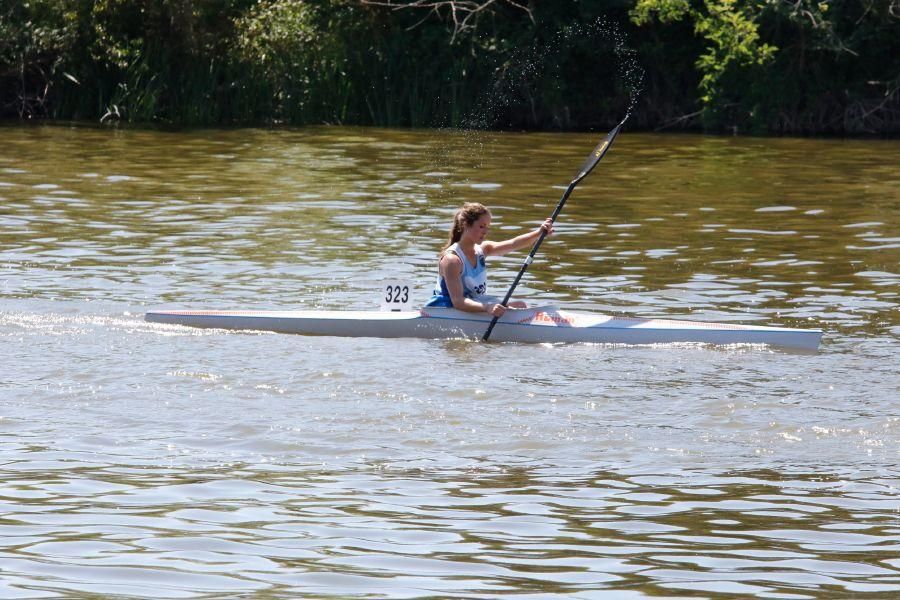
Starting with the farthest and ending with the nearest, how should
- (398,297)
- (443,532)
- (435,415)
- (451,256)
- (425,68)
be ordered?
(425,68)
(398,297)
(451,256)
(435,415)
(443,532)

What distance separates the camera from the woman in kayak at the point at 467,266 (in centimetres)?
1038

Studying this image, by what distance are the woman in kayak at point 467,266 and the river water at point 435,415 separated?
1.49ft

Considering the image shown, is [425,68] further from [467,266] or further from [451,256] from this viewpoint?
[451,256]

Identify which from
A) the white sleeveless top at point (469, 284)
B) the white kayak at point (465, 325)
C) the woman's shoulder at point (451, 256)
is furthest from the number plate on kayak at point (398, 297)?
the woman's shoulder at point (451, 256)

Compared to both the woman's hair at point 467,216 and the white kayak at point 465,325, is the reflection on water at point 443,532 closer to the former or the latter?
the white kayak at point 465,325

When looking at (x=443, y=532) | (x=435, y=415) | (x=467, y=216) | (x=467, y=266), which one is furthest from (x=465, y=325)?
(x=443, y=532)

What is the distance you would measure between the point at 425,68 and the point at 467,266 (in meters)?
17.0

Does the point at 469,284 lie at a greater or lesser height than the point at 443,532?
greater

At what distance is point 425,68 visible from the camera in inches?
1065

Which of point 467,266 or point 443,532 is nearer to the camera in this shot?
point 443,532

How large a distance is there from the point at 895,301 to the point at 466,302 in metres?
3.46

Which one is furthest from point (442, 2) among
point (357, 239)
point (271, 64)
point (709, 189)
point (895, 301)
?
point (895, 301)

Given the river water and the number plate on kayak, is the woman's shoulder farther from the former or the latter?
the river water

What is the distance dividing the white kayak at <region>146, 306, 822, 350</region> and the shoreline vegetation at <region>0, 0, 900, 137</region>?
52.3ft
